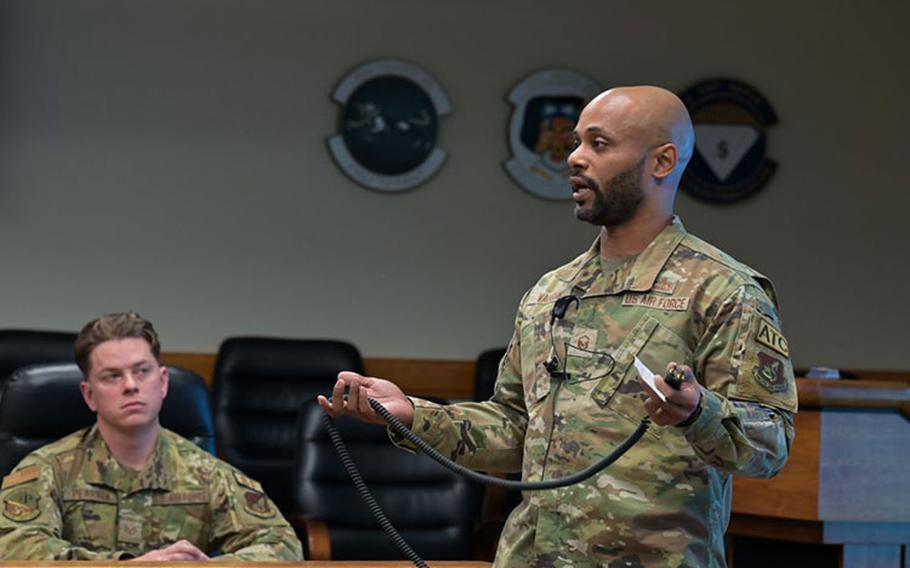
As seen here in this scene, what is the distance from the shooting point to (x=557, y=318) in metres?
2.28

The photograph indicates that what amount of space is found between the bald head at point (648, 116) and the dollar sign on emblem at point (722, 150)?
3.89 metres

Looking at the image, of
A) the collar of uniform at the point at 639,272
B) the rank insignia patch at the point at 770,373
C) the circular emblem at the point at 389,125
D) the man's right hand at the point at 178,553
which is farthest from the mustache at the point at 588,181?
the circular emblem at the point at 389,125

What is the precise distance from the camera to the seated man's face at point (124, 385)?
3.42 meters

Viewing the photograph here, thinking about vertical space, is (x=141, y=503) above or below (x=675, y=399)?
below

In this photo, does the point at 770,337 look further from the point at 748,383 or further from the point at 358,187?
the point at 358,187

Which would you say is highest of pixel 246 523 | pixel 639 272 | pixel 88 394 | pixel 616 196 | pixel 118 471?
pixel 616 196

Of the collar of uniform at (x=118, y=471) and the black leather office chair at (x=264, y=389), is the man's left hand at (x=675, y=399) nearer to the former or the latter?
the collar of uniform at (x=118, y=471)

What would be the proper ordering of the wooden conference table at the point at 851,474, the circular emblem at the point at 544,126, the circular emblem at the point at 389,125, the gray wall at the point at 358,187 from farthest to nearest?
the circular emblem at the point at 544,126 < the circular emblem at the point at 389,125 < the gray wall at the point at 358,187 < the wooden conference table at the point at 851,474

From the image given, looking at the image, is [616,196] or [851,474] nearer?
[616,196]

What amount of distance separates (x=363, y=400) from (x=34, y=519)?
54.8 inches

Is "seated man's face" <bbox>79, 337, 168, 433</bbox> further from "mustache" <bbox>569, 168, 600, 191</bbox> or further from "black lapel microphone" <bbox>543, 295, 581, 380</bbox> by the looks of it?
"mustache" <bbox>569, 168, 600, 191</bbox>

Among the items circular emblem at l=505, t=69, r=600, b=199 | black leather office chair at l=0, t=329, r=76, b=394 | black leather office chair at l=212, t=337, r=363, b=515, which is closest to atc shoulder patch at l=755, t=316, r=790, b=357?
black leather office chair at l=0, t=329, r=76, b=394


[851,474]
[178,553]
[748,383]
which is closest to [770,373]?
[748,383]

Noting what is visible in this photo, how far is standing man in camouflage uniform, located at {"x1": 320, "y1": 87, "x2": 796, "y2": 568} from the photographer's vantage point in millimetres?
2082
